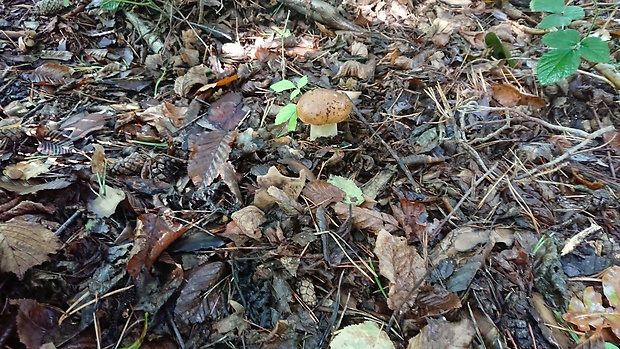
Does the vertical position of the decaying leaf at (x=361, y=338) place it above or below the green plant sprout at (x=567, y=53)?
below

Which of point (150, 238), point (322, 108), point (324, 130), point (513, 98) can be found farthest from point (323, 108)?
point (513, 98)

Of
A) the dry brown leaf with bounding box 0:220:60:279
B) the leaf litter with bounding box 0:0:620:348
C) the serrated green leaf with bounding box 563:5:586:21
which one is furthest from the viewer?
the serrated green leaf with bounding box 563:5:586:21

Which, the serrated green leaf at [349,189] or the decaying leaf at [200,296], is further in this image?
the serrated green leaf at [349,189]

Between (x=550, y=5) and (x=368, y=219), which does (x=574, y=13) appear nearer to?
(x=550, y=5)

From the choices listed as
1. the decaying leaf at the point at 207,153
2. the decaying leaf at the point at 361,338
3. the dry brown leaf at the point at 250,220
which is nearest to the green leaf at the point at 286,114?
the decaying leaf at the point at 207,153

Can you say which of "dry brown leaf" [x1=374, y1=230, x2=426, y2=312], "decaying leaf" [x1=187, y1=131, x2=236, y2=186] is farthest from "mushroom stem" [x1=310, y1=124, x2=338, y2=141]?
"dry brown leaf" [x1=374, y1=230, x2=426, y2=312]

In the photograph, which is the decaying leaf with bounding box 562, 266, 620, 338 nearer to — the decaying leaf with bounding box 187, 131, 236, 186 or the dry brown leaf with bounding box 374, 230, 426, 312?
the dry brown leaf with bounding box 374, 230, 426, 312

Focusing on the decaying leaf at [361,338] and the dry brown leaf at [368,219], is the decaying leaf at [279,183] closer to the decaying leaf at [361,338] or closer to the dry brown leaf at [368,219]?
the dry brown leaf at [368,219]
